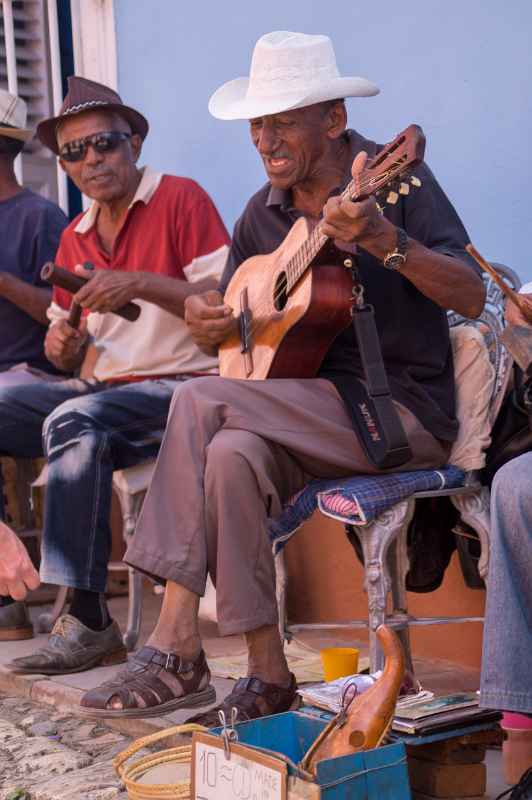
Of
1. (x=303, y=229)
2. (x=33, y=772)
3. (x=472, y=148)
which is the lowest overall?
(x=33, y=772)

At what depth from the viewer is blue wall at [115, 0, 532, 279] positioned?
3943mm

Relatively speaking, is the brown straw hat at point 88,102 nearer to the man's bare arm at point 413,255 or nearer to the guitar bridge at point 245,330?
the guitar bridge at point 245,330

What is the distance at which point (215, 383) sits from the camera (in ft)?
10.8

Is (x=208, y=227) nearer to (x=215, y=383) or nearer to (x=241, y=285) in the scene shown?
(x=241, y=285)

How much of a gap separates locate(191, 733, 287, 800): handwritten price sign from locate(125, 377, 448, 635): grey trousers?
0.60 m

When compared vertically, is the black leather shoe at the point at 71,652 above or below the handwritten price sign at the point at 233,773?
below

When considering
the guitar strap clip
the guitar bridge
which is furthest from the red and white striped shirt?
the guitar strap clip

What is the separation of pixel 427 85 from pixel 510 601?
2.19 metres

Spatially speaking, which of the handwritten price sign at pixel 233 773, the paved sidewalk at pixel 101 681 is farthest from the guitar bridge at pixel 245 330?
the handwritten price sign at pixel 233 773

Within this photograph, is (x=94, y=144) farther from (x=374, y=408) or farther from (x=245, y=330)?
(x=374, y=408)

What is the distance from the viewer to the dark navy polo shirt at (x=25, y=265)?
516cm

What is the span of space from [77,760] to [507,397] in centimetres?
145

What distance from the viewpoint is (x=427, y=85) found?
13.8 feet

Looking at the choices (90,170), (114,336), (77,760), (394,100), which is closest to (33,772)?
(77,760)
